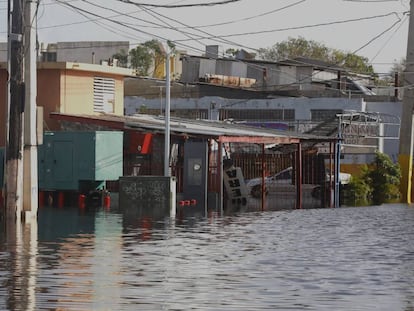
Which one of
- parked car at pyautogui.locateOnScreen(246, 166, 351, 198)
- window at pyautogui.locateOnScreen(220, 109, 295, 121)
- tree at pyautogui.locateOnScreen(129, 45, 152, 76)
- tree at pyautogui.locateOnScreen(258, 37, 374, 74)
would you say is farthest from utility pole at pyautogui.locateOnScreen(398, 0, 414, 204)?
tree at pyautogui.locateOnScreen(258, 37, 374, 74)

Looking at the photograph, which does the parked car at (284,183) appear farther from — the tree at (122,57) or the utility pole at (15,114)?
the tree at (122,57)

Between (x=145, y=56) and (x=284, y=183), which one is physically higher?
(x=145, y=56)

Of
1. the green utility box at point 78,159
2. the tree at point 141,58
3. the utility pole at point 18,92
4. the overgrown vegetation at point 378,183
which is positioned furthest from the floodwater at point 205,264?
the tree at point 141,58

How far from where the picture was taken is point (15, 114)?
87.0 feet

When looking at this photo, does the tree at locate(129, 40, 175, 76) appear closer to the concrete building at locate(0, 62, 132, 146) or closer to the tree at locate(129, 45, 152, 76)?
the tree at locate(129, 45, 152, 76)

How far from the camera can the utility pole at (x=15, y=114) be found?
2652cm

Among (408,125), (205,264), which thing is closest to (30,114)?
(205,264)

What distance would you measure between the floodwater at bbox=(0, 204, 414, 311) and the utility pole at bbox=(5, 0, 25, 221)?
97 centimetres

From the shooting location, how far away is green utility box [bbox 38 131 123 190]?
1469 inches

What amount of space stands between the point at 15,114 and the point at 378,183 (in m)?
27.5

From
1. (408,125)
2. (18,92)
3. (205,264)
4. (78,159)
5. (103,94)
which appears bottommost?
(205,264)

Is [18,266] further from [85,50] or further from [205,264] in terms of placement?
[85,50]

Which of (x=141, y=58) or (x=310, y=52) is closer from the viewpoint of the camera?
(x=141, y=58)

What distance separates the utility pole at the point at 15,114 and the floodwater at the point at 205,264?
3.19 feet
